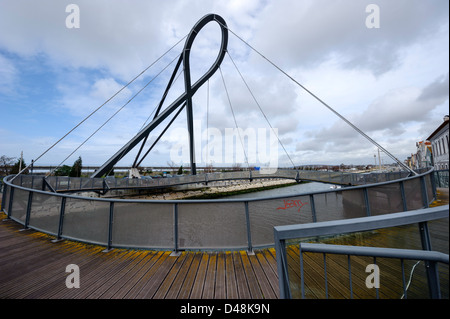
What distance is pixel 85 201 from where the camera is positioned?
4.92 metres

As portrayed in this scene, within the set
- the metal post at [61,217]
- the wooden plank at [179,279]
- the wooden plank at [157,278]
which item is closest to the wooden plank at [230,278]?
the wooden plank at [179,279]

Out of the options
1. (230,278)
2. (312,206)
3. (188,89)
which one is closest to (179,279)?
(230,278)

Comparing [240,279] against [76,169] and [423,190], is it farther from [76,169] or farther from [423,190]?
[76,169]

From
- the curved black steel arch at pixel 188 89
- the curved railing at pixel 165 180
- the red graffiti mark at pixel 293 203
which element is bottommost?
the red graffiti mark at pixel 293 203

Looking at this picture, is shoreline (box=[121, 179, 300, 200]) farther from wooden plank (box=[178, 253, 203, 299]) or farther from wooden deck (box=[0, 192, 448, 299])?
wooden plank (box=[178, 253, 203, 299])

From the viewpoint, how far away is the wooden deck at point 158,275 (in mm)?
2000

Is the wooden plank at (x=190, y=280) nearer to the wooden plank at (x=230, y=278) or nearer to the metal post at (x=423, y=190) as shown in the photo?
the wooden plank at (x=230, y=278)
